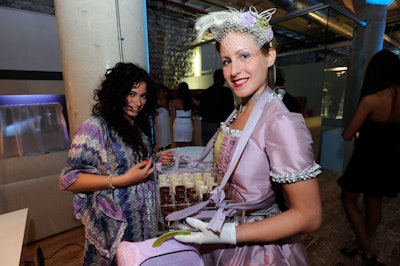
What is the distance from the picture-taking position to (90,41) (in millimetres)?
1312

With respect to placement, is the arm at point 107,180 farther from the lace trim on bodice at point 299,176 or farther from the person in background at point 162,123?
the person in background at point 162,123

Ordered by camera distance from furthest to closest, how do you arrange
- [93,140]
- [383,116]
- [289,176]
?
1. [383,116]
2. [93,140]
3. [289,176]

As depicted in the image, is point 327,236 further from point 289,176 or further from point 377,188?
point 289,176

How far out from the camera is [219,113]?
320 centimetres

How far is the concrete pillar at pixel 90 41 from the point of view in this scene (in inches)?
50.8

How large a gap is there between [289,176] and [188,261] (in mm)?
362

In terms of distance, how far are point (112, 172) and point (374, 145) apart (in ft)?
6.38

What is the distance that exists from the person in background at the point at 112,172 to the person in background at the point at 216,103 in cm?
203

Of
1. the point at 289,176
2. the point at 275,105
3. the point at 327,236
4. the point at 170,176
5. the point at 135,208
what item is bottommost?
the point at 327,236

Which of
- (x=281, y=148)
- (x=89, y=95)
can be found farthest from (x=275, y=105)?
(x=89, y=95)

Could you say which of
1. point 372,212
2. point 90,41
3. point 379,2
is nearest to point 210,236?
point 90,41

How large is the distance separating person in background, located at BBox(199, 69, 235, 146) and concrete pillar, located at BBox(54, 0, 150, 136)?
183cm

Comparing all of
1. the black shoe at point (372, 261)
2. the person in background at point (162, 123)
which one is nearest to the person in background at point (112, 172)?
the black shoe at point (372, 261)

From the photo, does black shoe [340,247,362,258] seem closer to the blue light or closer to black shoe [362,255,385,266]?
black shoe [362,255,385,266]
